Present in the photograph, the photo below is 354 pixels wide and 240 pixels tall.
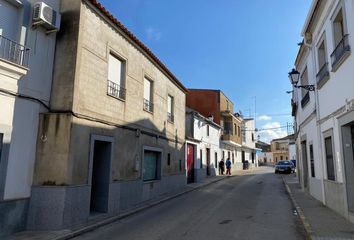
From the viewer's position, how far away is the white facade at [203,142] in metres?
22.1

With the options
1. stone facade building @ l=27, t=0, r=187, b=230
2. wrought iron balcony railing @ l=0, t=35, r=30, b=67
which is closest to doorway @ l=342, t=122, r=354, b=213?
stone facade building @ l=27, t=0, r=187, b=230

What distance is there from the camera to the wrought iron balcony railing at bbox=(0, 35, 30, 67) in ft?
23.4

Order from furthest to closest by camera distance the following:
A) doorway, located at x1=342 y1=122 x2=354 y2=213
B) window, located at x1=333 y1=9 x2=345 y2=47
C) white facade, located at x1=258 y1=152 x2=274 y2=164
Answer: white facade, located at x1=258 y1=152 x2=274 y2=164
window, located at x1=333 y1=9 x2=345 y2=47
doorway, located at x1=342 y1=122 x2=354 y2=213

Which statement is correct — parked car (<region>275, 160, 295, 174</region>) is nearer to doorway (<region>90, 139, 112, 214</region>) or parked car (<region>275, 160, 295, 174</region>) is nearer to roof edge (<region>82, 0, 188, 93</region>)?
roof edge (<region>82, 0, 188, 93</region>)

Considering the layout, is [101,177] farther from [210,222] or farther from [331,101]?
[331,101]

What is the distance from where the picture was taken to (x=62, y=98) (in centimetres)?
843

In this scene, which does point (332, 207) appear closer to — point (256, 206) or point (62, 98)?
point (256, 206)

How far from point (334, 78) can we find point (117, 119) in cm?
701

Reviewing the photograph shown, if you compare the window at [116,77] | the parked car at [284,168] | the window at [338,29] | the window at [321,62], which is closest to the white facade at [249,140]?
the parked car at [284,168]

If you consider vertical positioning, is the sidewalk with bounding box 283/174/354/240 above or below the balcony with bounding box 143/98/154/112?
below

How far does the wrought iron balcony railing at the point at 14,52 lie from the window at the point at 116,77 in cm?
302

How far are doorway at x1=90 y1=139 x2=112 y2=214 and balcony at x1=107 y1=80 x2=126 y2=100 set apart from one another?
1.73 meters

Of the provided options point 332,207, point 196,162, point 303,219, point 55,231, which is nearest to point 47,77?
point 55,231

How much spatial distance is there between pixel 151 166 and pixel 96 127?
503cm
